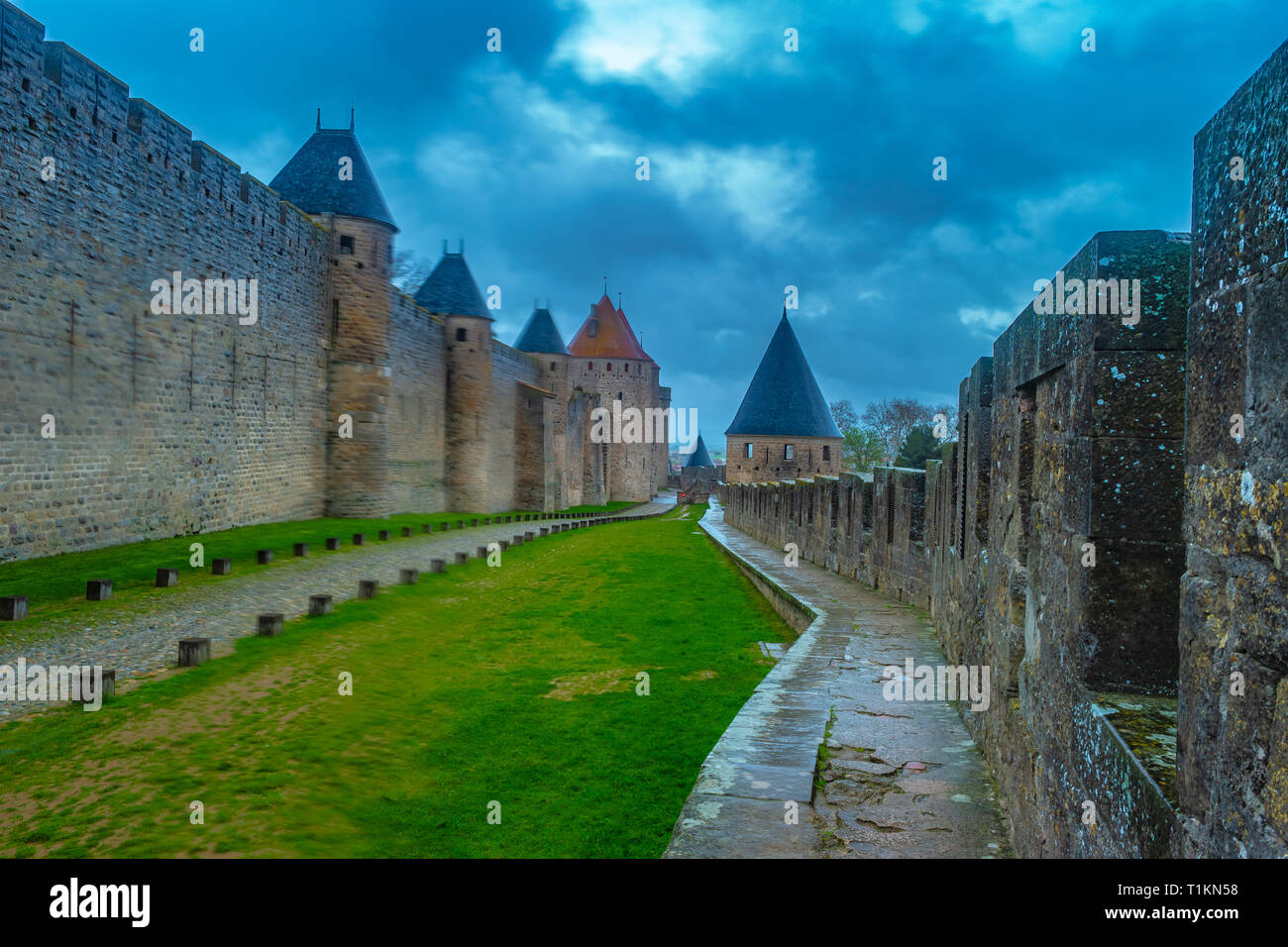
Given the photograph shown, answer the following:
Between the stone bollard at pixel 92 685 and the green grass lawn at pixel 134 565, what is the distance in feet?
7.39

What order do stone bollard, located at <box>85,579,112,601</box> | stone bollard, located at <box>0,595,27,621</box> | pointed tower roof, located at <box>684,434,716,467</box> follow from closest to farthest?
stone bollard, located at <box>0,595,27,621</box>, stone bollard, located at <box>85,579,112,601</box>, pointed tower roof, located at <box>684,434,716,467</box>

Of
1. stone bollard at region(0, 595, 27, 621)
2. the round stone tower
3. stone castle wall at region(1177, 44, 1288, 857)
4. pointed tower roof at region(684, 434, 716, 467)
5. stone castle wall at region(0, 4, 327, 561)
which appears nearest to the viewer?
stone castle wall at region(1177, 44, 1288, 857)

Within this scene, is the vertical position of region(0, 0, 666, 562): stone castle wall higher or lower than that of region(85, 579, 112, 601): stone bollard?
higher

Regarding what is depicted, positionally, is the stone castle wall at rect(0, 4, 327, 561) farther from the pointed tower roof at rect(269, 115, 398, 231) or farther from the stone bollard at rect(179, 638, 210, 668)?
the stone bollard at rect(179, 638, 210, 668)

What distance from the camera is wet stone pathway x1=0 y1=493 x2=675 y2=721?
285 inches

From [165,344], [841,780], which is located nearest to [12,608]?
[841,780]

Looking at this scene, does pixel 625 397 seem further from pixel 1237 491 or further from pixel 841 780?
pixel 1237 491

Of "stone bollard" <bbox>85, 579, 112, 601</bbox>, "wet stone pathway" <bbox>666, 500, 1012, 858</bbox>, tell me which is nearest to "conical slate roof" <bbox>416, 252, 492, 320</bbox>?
"stone bollard" <bbox>85, 579, 112, 601</bbox>

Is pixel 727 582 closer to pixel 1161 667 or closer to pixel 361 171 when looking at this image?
pixel 1161 667

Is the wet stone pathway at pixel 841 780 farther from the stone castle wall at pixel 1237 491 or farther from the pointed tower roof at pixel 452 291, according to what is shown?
the pointed tower roof at pixel 452 291

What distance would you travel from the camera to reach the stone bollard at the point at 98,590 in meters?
9.84

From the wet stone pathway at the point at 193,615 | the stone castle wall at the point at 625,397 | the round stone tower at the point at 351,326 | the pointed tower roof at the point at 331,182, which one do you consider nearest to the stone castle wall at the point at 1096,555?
the wet stone pathway at the point at 193,615

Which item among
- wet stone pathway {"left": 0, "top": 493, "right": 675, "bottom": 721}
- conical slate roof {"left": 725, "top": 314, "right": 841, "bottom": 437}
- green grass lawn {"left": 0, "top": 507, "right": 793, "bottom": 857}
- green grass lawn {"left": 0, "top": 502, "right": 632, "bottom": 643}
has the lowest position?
green grass lawn {"left": 0, "top": 507, "right": 793, "bottom": 857}

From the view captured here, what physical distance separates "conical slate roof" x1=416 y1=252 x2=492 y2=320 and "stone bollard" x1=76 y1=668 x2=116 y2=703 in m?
29.3
